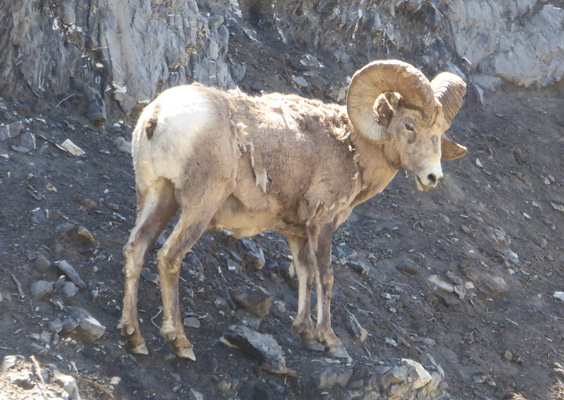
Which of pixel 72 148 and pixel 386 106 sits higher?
pixel 386 106

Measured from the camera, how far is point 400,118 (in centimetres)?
845

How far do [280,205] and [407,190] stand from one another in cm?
552

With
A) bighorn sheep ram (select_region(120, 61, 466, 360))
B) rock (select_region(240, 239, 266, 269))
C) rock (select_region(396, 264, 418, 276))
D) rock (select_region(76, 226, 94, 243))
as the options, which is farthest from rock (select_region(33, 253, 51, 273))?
rock (select_region(396, 264, 418, 276))

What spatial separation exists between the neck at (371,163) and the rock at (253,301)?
1460mm

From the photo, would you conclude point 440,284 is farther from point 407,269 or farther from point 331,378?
point 331,378

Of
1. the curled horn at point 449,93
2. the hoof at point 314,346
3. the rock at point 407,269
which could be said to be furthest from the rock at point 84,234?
the rock at point 407,269

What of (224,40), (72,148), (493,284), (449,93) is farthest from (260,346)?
(224,40)

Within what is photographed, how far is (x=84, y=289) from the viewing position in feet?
24.2

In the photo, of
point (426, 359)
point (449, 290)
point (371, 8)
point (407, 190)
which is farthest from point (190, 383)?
point (371, 8)

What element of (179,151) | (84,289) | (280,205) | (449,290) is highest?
(179,151)

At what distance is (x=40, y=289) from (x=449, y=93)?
4.68 meters

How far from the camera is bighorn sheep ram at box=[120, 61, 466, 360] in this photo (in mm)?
7023

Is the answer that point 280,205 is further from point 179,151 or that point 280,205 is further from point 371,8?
point 371,8

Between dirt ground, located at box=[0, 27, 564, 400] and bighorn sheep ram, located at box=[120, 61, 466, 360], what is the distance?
1.78 feet
